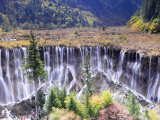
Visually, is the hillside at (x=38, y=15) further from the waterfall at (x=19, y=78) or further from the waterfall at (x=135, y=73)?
the waterfall at (x=135, y=73)

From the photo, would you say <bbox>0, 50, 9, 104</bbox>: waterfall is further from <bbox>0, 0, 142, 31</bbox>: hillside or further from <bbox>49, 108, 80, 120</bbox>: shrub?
<bbox>0, 0, 142, 31</bbox>: hillside

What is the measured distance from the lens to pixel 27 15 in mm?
96938

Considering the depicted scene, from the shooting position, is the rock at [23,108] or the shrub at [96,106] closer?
the shrub at [96,106]

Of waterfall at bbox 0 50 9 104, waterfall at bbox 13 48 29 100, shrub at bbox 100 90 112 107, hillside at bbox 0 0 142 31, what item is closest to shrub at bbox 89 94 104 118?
shrub at bbox 100 90 112 107

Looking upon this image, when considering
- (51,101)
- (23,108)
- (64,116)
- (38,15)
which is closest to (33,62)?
(51,101)

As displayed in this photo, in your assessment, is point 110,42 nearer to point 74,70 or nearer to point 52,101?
point 74,70

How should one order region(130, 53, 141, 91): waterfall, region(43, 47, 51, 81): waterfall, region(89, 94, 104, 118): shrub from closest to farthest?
region(89, 94, 104, 118): shrub < region(130, 53, 141, 91): waterfall < region(43, 47, 51, 81): waterfall

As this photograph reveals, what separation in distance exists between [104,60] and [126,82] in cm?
786

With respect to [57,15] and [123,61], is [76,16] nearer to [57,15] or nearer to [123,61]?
[57,15]

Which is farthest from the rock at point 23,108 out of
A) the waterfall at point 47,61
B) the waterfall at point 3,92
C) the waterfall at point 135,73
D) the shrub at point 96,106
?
the waterfall at point 135,73

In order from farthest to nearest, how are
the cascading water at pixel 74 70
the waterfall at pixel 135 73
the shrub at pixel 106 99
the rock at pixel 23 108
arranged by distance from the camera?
1. the waterfall at pixel 135 73
2. the cascading water at pixel 74 70
3. the rock at pixel 23 108
4. the shrub at pixel 106 99

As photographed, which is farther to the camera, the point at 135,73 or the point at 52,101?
the point at 135,73

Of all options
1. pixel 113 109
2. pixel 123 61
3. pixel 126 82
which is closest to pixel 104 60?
pixel 123 61

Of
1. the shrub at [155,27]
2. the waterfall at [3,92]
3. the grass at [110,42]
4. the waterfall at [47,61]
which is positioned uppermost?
the shrub at [155,27]
